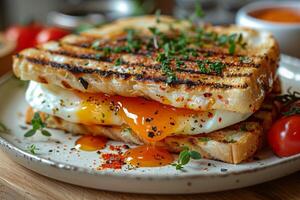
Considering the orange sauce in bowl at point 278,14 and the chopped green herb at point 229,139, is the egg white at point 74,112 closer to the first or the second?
the chopped green herb at point 229,139

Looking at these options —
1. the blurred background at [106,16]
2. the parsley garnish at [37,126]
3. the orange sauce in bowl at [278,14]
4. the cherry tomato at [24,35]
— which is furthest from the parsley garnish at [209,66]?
the cherry tomato at [24,35]

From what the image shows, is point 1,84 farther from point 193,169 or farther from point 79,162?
point 193,169

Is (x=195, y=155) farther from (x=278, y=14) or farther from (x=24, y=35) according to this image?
(x=24, y=35)

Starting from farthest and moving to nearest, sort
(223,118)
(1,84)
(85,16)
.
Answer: (85,16)
(1,84)
(223,118)

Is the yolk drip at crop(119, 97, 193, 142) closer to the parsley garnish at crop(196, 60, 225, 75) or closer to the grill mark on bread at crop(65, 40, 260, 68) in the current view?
the parsley garnish at crop(196, 60, 225, 75)

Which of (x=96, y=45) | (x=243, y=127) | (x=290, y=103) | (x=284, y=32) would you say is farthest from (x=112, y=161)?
(x=284, y=32)

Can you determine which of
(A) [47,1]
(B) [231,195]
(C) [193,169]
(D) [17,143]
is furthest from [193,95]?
(A) [47,1]

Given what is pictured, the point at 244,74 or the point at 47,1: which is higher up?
the point at 244,74
